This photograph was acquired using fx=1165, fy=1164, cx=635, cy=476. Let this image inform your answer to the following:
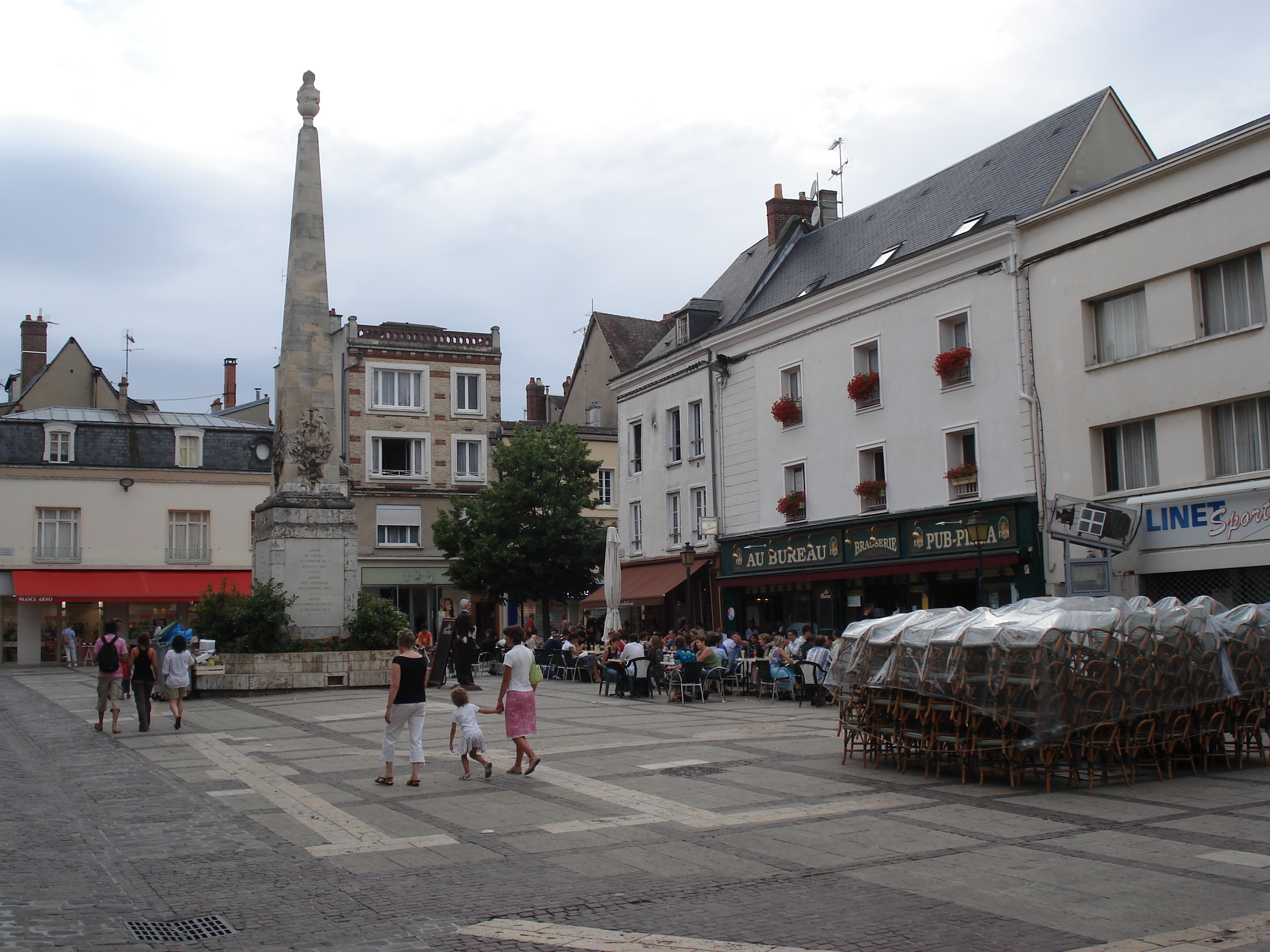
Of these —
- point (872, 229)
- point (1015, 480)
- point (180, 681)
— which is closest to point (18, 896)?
point (180, 681)

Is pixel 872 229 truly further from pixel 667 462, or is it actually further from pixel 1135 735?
pixel 1135 735

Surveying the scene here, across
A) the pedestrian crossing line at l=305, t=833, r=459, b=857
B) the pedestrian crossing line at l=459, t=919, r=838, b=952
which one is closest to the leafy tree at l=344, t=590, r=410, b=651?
the pedestrian crossing line at l=305, t=833, r=459, b=857

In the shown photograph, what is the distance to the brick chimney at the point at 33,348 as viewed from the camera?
168 ft

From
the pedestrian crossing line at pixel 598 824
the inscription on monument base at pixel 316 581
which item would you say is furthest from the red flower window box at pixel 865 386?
the pedestrian crossing line at pixel 598 824

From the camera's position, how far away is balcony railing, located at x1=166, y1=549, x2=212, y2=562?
1748 inches

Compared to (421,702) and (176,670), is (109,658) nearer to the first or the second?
(176,670)

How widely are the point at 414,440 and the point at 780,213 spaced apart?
19.3 meters

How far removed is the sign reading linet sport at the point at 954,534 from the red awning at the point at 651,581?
320 inches

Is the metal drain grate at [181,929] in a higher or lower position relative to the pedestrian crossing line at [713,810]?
higher

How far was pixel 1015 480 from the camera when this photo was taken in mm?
23172

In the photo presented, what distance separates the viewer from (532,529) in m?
39.0

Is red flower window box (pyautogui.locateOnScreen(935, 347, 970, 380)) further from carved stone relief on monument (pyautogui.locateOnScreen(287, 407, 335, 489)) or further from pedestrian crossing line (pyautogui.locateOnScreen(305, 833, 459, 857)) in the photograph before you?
pedestrian crossing line (pyautogui.locateOnScreen(305, 833, 459, 857))

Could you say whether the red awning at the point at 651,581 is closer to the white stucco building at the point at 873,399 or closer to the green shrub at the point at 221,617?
the white stucco building at the point at 873,399

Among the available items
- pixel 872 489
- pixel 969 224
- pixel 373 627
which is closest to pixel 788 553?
pixel 872 489
